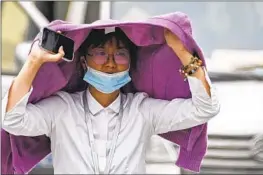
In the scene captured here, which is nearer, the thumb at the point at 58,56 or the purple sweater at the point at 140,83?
the thumb at the point at 58,56

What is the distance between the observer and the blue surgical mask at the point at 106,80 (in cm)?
323

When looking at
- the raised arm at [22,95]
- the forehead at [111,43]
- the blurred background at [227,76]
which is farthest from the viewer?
the blurred background at [227,76]

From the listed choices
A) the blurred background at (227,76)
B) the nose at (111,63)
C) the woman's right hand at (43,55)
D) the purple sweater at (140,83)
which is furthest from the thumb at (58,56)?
the blurred background at (227,76)

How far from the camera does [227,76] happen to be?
17.1 feet

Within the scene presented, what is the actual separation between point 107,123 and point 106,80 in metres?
0.20

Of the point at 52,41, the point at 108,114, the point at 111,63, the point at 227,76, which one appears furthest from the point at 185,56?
the point at 227,76

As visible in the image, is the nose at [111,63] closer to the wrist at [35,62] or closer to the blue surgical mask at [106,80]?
the blue surgical mask at [106,80]

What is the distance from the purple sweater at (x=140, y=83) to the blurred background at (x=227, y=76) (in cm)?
134

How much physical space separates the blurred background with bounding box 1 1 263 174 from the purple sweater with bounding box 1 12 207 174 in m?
1.34

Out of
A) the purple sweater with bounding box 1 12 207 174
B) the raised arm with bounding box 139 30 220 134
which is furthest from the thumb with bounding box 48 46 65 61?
the raised arm with bounding box 139 30 220 134

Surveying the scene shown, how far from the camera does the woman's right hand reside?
306cm

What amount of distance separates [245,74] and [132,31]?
1.98 meters

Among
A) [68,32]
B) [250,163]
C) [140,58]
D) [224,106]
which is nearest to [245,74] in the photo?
[224,106]

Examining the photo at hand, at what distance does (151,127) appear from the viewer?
131 inches
